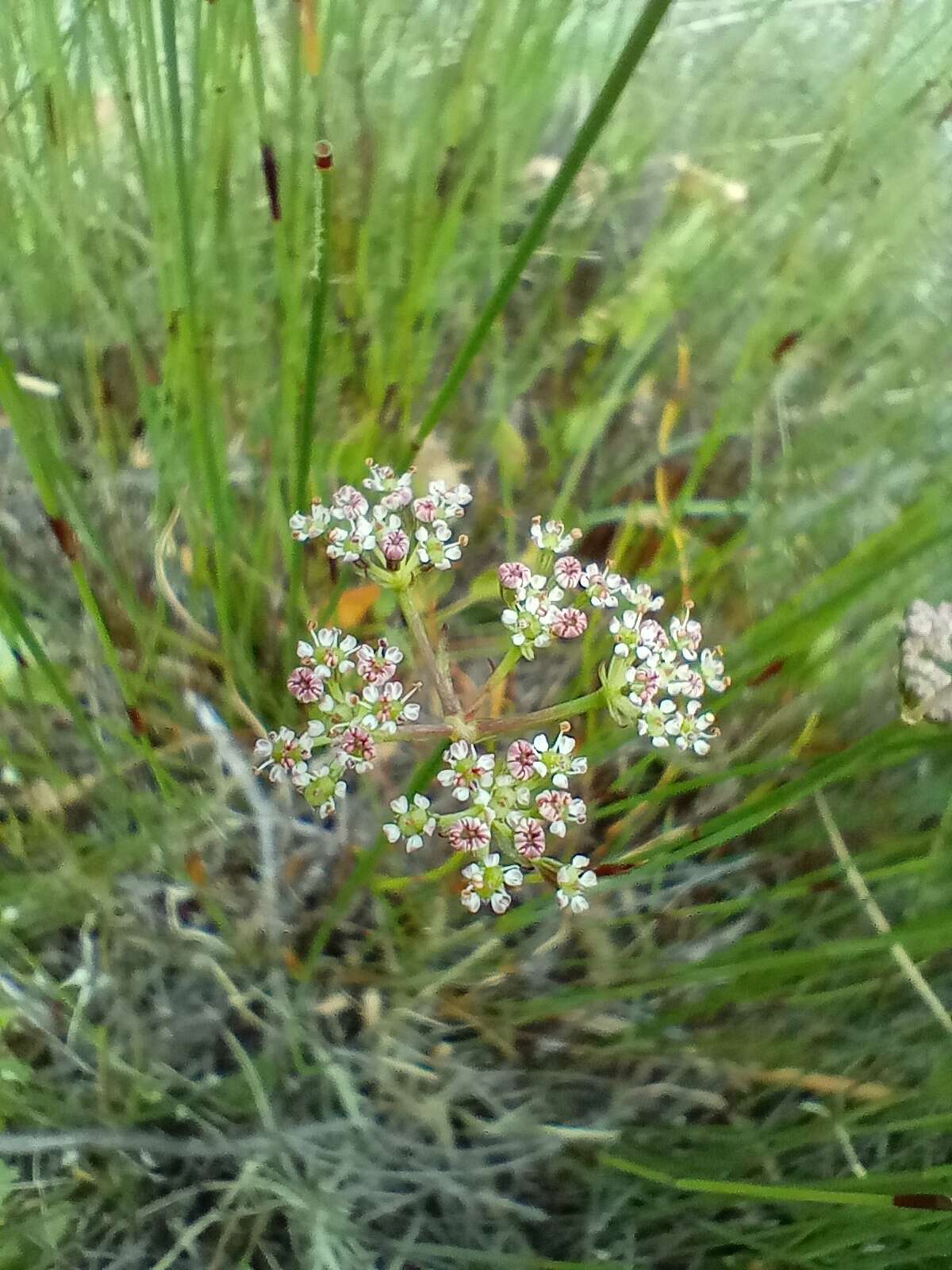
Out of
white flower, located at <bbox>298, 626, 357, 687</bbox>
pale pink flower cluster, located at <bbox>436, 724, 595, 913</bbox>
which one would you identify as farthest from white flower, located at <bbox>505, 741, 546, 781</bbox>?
white flower, located at <bbox>298, 626, 357, 687</bbox>

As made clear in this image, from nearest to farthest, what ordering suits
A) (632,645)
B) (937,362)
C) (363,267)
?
(632,645) < (363,267) < (937,362)

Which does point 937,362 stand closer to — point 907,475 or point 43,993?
point 907,475

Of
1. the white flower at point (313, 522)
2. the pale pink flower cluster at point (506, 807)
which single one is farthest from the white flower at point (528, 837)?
the white flower at point (313, 522)

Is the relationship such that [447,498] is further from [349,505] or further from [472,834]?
[472,834]

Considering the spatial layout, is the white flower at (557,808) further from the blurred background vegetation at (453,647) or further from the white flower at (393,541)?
the white flower at (393,541)

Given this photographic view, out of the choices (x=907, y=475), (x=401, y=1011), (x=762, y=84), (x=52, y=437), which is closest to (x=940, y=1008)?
(x=401, y=1011)
